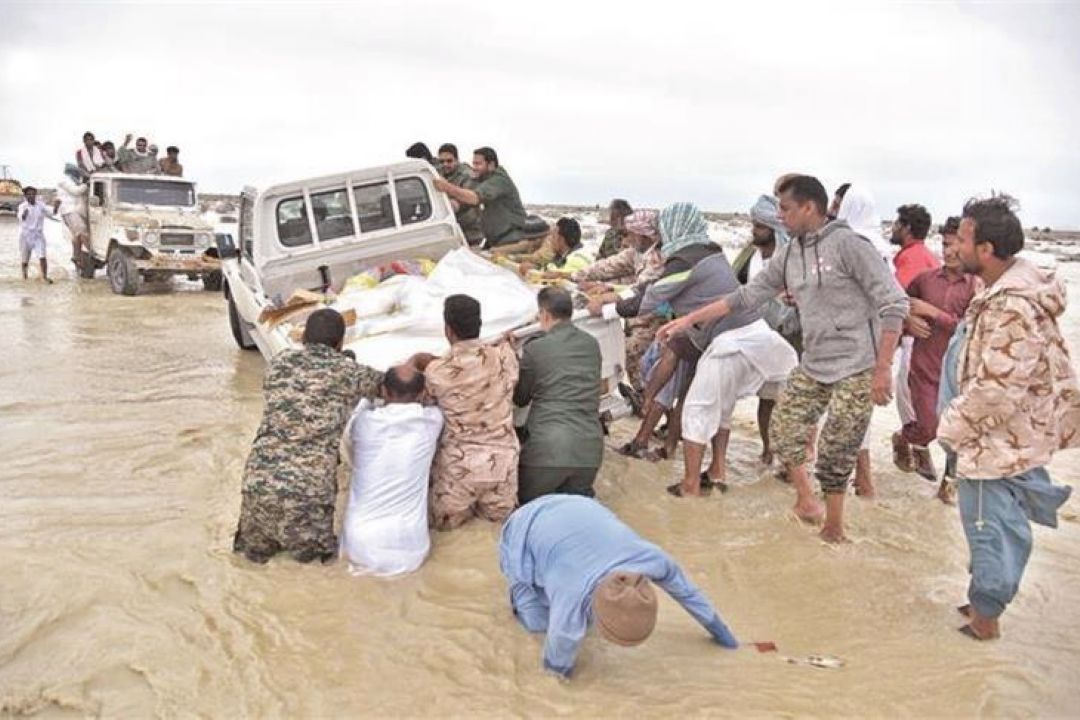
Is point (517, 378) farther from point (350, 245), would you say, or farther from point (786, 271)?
point (350, 245)

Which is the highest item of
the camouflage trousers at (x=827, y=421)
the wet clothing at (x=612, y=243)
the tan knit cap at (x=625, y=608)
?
the wet clothing at (x=612, y=243)

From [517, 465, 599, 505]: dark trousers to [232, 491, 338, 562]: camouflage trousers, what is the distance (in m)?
1.03

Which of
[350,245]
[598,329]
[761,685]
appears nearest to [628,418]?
[598,329]

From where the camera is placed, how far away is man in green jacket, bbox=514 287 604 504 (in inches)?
177

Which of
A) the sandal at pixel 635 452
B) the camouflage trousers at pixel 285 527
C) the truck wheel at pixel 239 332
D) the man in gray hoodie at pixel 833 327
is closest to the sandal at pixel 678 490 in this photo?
the sandal at pixel 635 452

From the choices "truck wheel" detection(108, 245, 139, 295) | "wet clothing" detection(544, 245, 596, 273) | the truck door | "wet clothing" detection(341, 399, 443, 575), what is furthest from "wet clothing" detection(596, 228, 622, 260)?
the truck door

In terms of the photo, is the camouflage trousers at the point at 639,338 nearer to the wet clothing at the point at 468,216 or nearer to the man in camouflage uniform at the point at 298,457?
the wet clothing at the point at 468,216

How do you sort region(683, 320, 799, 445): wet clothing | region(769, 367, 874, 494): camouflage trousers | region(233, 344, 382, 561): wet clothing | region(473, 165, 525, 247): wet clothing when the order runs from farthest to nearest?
region(473, 165, 525, 247): wet clothing → region(683, 320, 799, 445): wet clothing → region(769, 367, 874, 494): camouflage trousers → region(233, 344, 382, 561): wet clothing

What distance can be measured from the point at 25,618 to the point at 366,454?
1541 millimetres

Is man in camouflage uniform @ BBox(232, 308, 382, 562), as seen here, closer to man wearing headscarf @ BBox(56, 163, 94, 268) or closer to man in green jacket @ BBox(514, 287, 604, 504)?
man in green jacket @ BBox(514, 287, 604, 504)

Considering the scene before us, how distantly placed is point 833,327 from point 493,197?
12.3ft

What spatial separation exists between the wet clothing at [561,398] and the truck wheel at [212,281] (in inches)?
453

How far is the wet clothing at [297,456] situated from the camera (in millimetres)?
3998

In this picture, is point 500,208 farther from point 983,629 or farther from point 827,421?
point 983,629
